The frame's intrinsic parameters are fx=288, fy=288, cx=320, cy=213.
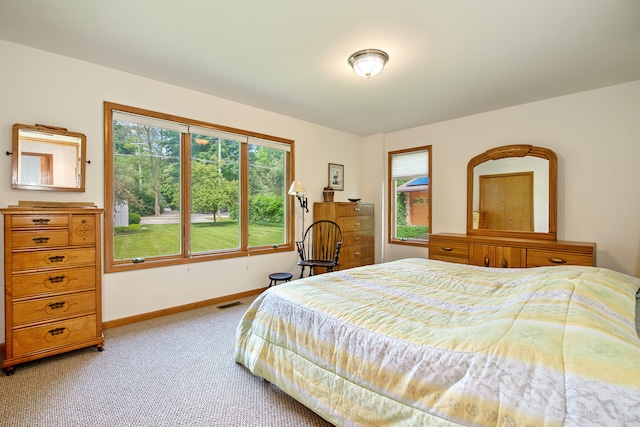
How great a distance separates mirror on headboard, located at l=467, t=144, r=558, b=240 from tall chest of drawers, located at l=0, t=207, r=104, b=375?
4341 mm

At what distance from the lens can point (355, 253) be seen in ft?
15.1

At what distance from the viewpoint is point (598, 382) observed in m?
0.80

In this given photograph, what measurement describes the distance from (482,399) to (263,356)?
127 centimetres

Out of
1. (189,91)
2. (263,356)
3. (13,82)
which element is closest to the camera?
(263,356)

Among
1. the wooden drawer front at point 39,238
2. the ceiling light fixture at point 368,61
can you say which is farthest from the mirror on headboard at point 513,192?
the wooden drawer front at point 39,238

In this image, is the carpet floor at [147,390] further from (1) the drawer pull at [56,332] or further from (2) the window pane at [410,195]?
(2) the window pane at [410,195]

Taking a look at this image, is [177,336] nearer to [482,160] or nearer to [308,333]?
[308,333]

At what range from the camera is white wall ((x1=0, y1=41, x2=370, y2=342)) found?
2393 mm

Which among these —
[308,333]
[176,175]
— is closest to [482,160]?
[308,333]

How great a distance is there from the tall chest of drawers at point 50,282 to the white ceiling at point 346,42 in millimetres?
1409

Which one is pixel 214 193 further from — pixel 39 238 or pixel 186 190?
pixel 39 238

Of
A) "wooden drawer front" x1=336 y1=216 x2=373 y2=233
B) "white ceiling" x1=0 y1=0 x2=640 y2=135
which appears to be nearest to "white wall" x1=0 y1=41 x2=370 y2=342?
"white ceiling" x1=0 y1=0 x2=640 y2=135

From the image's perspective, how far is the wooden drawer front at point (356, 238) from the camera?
14.6 ft

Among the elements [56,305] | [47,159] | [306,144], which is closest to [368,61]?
[306,144]
